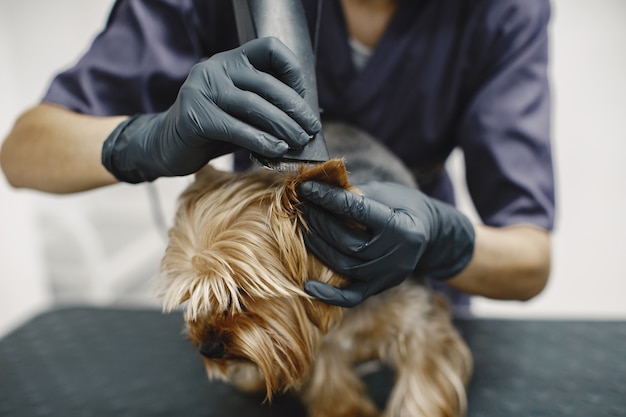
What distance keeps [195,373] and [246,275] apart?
0.58 meters

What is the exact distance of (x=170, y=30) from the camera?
105cm

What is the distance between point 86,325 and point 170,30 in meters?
0.90

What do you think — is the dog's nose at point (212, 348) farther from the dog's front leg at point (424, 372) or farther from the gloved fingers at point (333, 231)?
the dog's front leg at point (424, 372)

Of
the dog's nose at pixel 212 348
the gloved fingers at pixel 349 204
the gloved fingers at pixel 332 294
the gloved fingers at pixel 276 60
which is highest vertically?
the gloved fingers at pixel 276 60

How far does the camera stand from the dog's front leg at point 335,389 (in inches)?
41.7

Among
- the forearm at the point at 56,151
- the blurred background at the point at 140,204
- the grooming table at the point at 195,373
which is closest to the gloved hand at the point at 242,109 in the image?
the forearm at the point at 56,151

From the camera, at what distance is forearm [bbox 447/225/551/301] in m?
0.97

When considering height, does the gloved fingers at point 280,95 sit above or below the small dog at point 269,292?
above

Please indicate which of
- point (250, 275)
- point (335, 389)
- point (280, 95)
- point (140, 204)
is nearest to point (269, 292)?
point (250, 275)

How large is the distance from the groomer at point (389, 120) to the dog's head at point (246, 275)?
0.04 m

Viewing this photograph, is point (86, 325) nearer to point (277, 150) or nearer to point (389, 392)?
point (389, 392)

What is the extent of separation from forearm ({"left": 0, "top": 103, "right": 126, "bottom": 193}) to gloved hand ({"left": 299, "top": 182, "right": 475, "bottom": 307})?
1.28 feet

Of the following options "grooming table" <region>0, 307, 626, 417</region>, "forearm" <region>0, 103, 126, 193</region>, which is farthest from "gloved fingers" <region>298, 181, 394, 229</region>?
"grooming table" <region>0, 307, 626, 417</region>

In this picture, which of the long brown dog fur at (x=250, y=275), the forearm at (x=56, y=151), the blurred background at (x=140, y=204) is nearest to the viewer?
the long brown dog fur at (x=250, y=275)
